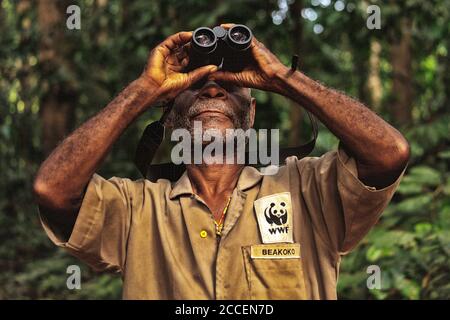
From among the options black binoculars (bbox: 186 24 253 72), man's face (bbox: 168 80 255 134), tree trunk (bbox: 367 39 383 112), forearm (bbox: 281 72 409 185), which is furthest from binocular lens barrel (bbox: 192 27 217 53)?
tree trunk (bbox: 367 39 383 112)

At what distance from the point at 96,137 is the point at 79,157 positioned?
0.09 metres

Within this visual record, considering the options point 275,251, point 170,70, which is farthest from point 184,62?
point 275,251

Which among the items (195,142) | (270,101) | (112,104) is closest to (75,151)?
(112,104)

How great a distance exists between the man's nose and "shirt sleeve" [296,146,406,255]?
450 mm

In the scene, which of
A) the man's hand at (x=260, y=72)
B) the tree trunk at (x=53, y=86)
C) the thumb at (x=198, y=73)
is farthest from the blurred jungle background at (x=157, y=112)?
the thumb at (x=198, y=73)

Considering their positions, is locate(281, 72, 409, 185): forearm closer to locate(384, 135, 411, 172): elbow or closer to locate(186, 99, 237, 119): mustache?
locate(384, 135, 411, 172): elbow

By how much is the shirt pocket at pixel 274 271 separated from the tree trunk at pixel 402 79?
590cm

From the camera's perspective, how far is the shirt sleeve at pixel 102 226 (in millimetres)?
2600

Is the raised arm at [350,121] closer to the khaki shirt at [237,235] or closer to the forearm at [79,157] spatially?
the khaki shirt at [237,235]

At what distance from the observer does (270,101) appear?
25.5ft

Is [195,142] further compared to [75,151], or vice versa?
[195,142]

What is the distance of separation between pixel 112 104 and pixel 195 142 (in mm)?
402
